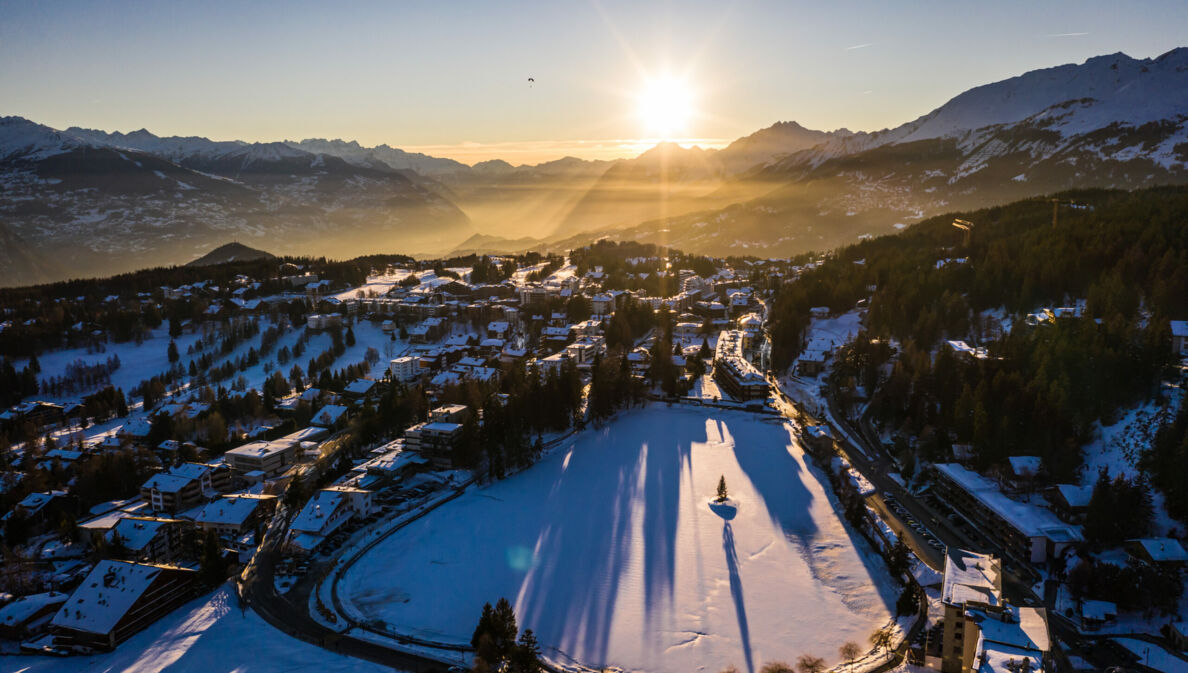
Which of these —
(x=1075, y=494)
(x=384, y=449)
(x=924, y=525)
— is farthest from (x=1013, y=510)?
(x=384, y=449)

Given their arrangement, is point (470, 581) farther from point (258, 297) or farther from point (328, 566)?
point (258, 297)

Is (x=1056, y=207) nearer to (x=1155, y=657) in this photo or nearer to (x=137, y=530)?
(x=1155, y=657)

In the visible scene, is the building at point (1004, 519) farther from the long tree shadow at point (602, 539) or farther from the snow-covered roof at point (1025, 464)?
the long tree shadow at point (602, 539)

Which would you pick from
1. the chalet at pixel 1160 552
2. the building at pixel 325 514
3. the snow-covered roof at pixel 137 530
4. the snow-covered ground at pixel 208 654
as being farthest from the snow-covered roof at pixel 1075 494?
the snow-covered roof at pixel 137 530

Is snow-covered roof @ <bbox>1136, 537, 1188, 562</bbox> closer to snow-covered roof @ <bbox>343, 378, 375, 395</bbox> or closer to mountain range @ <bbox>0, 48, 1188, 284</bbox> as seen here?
snow-covered roof @ <bbox>343, 378, 375, 395</bbox>

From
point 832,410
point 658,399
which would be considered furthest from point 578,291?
point 832,410

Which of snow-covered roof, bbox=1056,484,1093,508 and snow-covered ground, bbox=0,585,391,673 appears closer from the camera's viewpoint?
snow-covered ground, bbox=0,585,391,673

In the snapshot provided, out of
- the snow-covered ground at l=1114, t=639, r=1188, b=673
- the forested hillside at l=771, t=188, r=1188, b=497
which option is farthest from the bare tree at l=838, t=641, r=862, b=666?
the forested hillside at l=771, t=188, r=1188, b=497

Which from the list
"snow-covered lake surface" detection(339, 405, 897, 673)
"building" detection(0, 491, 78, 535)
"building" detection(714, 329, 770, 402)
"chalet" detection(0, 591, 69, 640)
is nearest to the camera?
"snow-covered lake surface" detection(339, 405, 897, 673)
